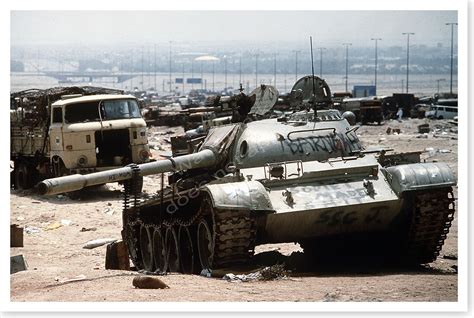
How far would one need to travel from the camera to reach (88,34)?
1641cm

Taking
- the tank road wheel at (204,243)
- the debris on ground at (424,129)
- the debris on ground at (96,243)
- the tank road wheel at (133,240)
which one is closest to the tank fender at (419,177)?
the tank road wheel at (204,243)

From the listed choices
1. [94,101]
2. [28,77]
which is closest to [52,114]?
[94,101]

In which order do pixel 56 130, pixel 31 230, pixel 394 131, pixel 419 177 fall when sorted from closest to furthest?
1. pixel 419 177
2. pixel 31 230
3. pixel 56 130
4. pixel 394 131

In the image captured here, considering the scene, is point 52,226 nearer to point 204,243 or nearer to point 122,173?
point 122,173

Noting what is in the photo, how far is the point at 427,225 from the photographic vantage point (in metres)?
15.8

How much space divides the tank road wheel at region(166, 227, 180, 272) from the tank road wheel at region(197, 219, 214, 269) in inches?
37.2

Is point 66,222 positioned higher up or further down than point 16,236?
further down

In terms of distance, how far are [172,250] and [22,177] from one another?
10.2 m

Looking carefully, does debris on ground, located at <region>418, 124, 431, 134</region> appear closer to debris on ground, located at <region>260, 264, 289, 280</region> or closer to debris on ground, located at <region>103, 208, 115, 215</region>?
debris on ground, located at <region>103, 208, 115, 215</region>

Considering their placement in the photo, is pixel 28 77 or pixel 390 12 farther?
pixel 28 77

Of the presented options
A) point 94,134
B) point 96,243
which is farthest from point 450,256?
point 94,134
